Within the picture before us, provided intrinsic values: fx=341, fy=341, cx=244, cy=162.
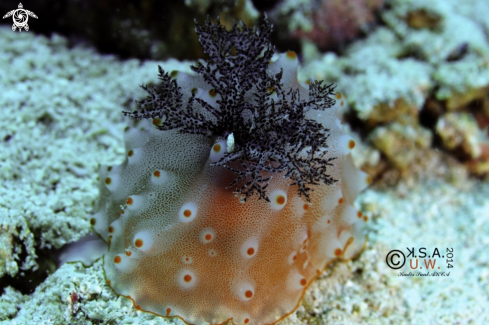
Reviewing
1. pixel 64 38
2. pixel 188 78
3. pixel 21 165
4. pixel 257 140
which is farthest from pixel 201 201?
pixel 64 38

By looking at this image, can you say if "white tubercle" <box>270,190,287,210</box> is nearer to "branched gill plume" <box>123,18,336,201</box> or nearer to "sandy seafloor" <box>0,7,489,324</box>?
"branched gill plume" <box>123,18,336,201</box>

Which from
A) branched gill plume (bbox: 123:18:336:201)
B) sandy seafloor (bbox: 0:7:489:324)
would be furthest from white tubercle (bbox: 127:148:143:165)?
sandy seafloor (bbox: 0:7:489:324)

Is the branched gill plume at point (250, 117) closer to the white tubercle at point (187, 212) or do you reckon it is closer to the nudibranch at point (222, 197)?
the nudibranch at point (222, 197)

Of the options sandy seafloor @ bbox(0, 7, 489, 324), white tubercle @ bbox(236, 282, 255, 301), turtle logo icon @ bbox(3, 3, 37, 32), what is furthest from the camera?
turtle logo icon @ bbox(3, 3, 37, 32)

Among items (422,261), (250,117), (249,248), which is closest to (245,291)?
(249,248)

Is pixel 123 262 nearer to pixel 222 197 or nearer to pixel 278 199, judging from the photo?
pixel 222 197

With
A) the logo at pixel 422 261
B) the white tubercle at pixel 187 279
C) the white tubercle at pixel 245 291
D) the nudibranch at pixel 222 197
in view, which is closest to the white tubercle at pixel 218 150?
the nudibranch at pixel 222 197

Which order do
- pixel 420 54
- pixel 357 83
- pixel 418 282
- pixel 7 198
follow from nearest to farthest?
pixel 7 198
pixel 418 282
pixel 357 83
pixel 420 54

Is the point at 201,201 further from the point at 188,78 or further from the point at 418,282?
the point at 418,282
